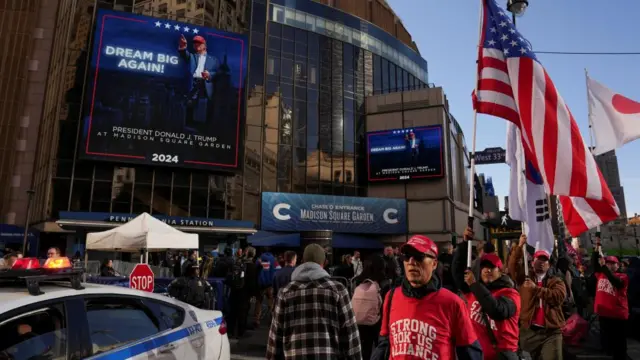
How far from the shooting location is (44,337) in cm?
304

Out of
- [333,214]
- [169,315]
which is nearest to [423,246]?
[169,315]

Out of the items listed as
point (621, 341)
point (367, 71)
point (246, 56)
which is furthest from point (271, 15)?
point (621, 341)

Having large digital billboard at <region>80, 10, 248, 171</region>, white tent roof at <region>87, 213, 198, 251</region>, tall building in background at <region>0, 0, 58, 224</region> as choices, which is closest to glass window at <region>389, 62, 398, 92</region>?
large digital billboard at <region>80, 10, 248, 171</region>

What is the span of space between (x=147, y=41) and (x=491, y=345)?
2666 centimetres

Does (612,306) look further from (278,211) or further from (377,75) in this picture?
(377,75)

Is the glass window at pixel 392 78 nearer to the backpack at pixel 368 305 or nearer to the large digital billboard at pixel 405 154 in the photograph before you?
the large digital billboard at pixel 405 154

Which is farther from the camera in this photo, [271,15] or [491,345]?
[271,15]

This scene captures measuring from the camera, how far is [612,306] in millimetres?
6828

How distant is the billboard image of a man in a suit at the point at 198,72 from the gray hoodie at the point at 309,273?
76.8 feet

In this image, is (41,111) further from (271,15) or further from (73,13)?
(271,15)

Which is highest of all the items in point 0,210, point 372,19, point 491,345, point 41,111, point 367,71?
point 372,19

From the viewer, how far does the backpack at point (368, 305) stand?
5.68 metres

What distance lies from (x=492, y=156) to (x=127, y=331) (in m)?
31.8

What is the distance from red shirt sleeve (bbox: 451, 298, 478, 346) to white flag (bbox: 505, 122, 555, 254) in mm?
3235
